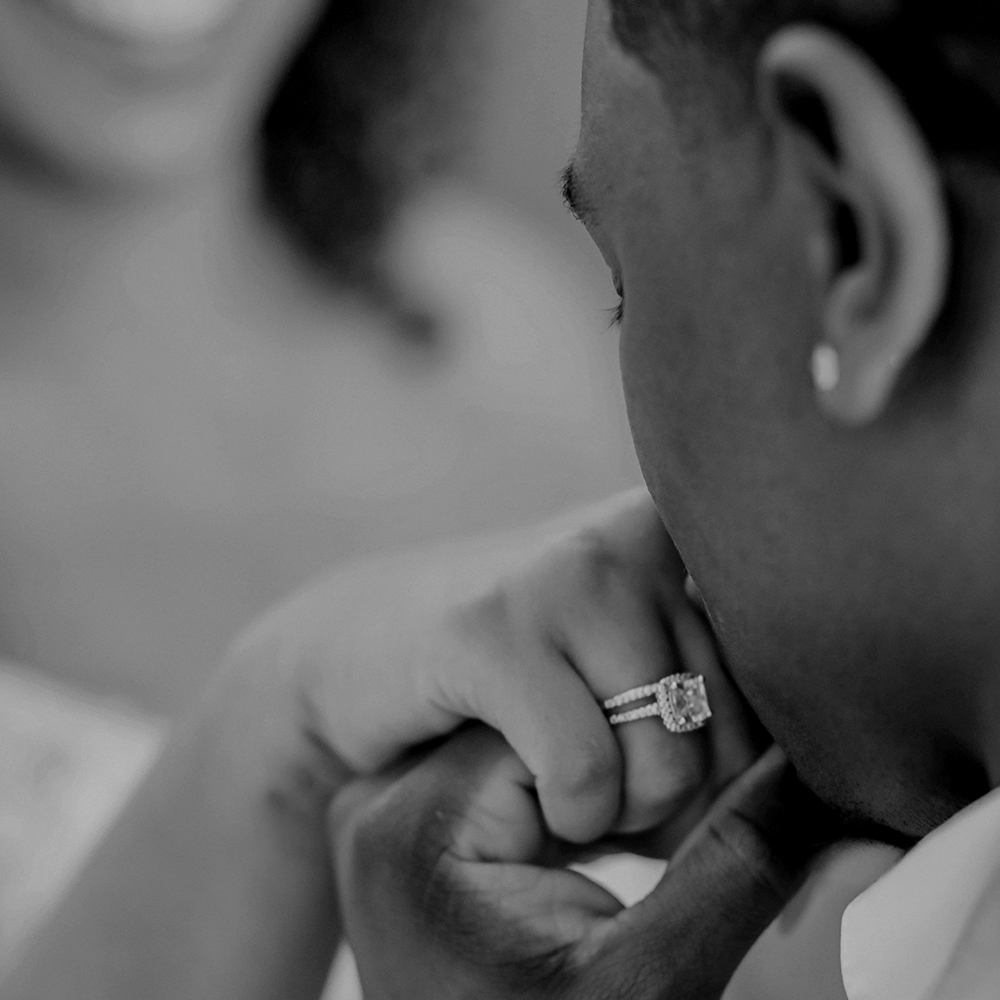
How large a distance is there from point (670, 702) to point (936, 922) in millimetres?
154

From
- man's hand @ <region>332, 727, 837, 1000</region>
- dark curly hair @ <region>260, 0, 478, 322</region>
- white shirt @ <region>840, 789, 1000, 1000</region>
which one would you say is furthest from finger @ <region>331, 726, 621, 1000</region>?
dark curly hair @ <region>260, 0, 478, 322</region>

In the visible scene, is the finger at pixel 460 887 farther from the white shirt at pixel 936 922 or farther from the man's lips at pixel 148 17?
the man's lips at pixel 148 17

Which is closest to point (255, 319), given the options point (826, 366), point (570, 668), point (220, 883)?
point (220, 883)

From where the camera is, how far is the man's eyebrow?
47 cm

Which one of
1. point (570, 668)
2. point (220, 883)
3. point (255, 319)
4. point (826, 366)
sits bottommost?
point (255, 319)

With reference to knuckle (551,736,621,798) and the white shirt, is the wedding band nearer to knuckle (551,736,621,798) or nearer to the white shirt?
knuckle (551,736,621,798)

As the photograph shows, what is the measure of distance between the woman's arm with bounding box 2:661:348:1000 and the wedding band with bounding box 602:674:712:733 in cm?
20

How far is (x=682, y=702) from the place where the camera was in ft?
1.85

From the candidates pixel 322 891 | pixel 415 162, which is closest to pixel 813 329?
pixel 322 891

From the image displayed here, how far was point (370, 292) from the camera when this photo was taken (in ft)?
6.21

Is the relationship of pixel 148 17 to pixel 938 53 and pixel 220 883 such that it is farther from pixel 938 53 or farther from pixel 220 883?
pixel 938 53

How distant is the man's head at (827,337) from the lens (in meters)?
0.37

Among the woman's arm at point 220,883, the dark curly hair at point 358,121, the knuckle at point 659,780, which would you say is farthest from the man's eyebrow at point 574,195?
the dark curly hair at point 358,121

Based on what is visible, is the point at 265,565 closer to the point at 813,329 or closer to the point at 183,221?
the point at 183,221
